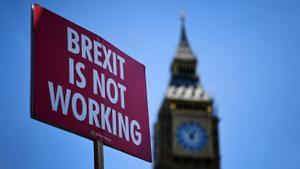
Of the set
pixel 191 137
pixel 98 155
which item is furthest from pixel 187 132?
pixel 98 155

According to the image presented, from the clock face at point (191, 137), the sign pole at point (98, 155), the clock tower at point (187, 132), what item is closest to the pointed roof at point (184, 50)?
the clock tower at point (187, 132)

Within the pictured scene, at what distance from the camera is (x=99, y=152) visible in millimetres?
7645

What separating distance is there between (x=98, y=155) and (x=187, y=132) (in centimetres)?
6010

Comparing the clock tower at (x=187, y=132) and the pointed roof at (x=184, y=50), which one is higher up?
the pointed roof at (x=184, y=50)

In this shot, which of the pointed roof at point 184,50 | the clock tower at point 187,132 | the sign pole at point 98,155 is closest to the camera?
the sign pole at point 98,155

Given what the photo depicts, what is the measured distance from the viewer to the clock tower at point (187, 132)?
6706 cm

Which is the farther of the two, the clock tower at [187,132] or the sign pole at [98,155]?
the clock tower at [187,132]

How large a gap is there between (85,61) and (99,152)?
3.30ft

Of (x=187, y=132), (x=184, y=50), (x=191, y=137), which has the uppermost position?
(x=184, y=50)

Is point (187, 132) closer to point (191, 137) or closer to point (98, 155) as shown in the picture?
point (191, 137)

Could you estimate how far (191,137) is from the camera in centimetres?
6706

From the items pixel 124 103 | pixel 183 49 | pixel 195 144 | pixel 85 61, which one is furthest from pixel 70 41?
pixel 183 49

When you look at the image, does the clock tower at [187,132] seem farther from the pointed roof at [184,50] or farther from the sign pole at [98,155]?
the sign pole at [98,155]

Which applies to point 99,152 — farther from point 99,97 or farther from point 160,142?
point 160,142
